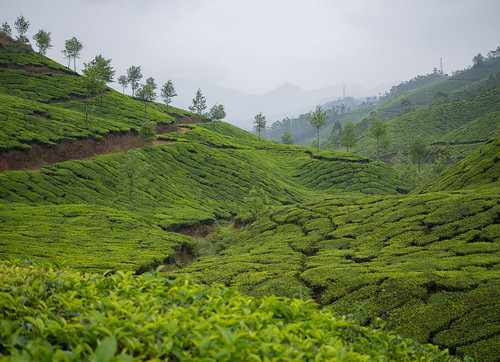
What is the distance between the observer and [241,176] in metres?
52.0

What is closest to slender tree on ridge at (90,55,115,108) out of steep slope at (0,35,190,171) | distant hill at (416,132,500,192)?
steep slope at (0,35,190,171)

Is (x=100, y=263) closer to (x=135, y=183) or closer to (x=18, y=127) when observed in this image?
(x=135, y=183)

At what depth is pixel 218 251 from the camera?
92.1 feet

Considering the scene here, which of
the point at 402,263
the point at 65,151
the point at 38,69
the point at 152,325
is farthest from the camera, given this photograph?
the point at 38,69

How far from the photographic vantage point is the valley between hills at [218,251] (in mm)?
3617

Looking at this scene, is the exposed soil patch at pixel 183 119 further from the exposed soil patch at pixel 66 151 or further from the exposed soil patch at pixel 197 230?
the exposed soil patch at pixel 197 230

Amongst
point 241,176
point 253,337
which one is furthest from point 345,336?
point 241,176

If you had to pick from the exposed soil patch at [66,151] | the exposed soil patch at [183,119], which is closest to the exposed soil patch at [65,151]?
the exposed soil patch at [66,151]

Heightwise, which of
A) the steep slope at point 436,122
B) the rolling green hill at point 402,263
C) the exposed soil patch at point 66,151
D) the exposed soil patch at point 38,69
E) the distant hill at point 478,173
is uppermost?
the exposed soil patch at point 38,69

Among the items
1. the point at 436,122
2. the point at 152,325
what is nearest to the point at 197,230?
the point at 152,325

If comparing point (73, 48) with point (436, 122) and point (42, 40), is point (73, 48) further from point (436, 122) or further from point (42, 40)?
point (436, 122)

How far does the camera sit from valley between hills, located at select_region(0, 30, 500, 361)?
362cm

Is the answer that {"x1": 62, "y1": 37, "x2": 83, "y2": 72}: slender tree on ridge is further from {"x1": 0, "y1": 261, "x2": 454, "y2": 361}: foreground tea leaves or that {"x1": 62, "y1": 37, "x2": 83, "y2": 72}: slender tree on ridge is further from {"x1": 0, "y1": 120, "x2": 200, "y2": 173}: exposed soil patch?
{"x1": 0, "y1": 261, "x2": 454, "y2": 361}: foreground tea leaves

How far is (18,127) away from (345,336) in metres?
43.9
